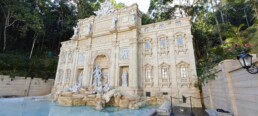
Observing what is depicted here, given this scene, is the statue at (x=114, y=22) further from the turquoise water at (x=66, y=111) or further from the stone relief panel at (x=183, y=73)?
the turquoise water at (x=66, y=111)

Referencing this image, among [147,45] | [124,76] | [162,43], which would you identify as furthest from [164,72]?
[124,76]

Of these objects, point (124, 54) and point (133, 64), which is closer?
point (133, 64)

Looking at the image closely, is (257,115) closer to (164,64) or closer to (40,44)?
(164,64)

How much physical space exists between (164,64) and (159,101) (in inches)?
125

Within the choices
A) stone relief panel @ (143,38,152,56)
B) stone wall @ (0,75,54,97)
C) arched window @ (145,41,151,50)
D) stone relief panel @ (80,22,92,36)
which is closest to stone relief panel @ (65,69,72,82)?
stone wall @ (0,75,54,97)

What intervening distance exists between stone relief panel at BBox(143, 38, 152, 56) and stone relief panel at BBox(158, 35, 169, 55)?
2.70 feet

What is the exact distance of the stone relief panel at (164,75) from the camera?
11.3m

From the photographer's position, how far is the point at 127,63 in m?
12.9

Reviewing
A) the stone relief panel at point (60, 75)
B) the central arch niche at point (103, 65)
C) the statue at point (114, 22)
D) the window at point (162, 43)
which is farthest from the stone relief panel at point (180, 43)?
the stone relief panel at point (60, 75)

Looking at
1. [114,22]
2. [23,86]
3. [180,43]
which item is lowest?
[23,86]

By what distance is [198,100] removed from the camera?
9.63 metres

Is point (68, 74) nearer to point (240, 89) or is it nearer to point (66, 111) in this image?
point (66, 111)

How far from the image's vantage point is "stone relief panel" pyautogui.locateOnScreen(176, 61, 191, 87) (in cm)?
1059

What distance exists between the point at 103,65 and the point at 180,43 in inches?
302
